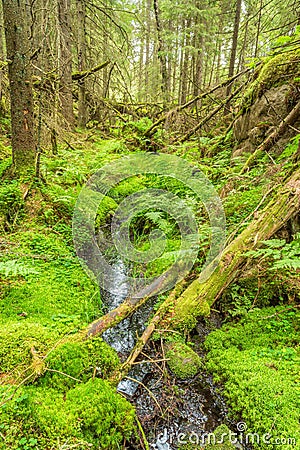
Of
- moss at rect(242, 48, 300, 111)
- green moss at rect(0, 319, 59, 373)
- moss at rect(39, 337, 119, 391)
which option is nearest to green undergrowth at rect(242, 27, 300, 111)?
moss at rect(242, 48, 300, 111)

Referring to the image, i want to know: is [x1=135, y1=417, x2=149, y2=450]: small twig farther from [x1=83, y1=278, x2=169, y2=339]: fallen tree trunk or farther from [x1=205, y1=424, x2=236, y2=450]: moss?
[x1=83, y1=278, x2=169, y2=339]: fallen tree trunk

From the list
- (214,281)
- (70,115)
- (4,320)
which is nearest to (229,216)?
(214,281)

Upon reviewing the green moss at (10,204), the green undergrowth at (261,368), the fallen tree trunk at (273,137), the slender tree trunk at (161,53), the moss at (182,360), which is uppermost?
the slender tree trunk at (161,53)

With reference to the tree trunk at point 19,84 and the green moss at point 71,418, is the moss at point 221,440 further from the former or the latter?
the tree trunk at point 19,84

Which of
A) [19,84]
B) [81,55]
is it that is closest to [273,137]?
[19,84]

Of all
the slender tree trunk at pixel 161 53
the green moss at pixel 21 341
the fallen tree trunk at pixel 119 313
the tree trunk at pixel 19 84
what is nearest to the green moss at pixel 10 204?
the tree trunk at pixel 19 84

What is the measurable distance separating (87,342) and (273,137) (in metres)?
4.82

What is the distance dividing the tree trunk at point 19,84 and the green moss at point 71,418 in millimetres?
3841

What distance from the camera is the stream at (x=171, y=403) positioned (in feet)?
7.68

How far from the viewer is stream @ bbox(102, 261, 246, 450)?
2.34 m

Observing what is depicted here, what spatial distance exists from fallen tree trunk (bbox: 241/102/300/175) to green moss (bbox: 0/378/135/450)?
181 inches

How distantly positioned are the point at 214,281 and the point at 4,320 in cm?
232

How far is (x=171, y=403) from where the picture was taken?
2568 millimetres

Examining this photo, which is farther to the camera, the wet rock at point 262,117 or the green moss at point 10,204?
the wet rock at point 262,117
